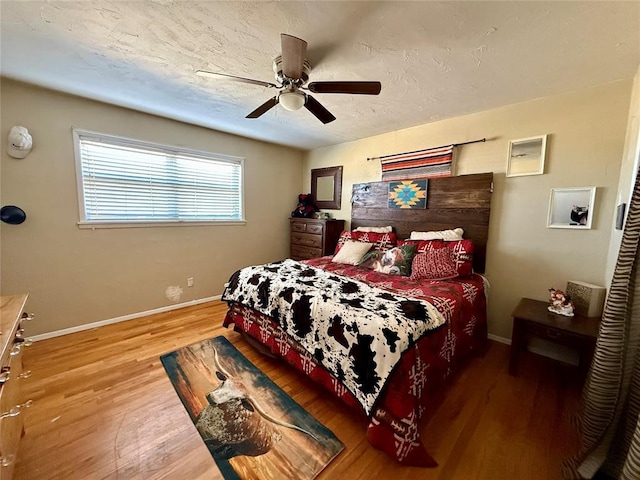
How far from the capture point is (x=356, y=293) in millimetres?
1873

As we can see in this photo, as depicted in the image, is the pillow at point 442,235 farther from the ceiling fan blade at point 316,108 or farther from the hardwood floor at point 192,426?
the ceiling fan blade at point 316,108

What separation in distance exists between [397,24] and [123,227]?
10.5 feet

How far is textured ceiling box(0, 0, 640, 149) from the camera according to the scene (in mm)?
1328

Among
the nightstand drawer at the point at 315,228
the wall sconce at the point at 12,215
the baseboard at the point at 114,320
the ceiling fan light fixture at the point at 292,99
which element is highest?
the ceiling fan light fixture at the point at 292,99

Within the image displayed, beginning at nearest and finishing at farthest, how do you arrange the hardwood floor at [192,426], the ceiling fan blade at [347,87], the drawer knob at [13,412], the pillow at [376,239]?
the drawer knob at [13,412] < the hardwood floor at [192,426] < the ceiling fan blade at [347,87] < the pillow at [376,239]

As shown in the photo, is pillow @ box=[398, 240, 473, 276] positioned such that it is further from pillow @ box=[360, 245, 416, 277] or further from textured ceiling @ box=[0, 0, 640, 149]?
textured ceiling @ box=[0, 0, 640, 149]

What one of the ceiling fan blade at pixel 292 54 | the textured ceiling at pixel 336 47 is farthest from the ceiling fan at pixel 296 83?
the textured ceiling at pixel 336 47

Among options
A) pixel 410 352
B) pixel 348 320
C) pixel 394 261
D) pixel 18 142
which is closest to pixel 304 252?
pixel 394 261

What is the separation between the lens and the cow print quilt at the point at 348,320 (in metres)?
1.37

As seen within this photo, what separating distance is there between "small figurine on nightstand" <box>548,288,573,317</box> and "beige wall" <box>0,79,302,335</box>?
370 cm

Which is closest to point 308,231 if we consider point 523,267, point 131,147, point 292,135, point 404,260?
point 292,135

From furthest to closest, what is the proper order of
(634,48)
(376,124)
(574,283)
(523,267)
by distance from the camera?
(376,124) < (523,267) < (574,283) < (634,48)

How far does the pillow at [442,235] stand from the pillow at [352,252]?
583 millimetres

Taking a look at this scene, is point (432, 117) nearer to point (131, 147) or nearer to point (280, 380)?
point (280, 380)
